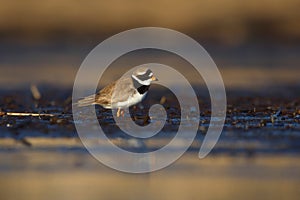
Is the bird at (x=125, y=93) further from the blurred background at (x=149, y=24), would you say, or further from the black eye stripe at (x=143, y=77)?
the blurred background at (x=149, y=24)

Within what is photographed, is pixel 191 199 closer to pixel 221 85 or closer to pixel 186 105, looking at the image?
pixel 186 105

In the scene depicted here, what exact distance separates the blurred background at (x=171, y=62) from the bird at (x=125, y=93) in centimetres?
61

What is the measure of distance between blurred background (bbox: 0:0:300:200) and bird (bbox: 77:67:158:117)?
61 cm

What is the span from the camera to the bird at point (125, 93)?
10766 millimetres

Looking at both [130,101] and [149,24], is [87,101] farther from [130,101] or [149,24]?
[149,24]

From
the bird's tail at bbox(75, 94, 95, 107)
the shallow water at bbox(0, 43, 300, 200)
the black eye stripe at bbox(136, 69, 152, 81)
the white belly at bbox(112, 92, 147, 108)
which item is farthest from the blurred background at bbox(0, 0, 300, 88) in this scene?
the white belly at bbox(112, 92, 147, 108)

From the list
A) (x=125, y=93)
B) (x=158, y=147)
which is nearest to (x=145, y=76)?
(x=125, y=93)

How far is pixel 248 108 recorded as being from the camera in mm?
12227

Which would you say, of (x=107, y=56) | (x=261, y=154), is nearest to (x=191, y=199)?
(x=261, y=154)

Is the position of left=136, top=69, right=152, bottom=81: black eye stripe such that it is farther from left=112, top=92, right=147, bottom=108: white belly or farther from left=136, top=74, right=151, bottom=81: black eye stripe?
left=112, top=92, right=147, bottom=108: white belly

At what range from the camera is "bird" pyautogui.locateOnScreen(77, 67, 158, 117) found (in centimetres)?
1077

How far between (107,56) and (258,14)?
5.67m

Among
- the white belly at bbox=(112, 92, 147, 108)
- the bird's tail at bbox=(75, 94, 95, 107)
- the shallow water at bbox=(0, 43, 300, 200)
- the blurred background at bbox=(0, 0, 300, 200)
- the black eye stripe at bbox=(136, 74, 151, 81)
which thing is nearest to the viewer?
the shallow water at bbox=(0, 43, 300, 200)

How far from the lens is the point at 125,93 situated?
35.4 ft
